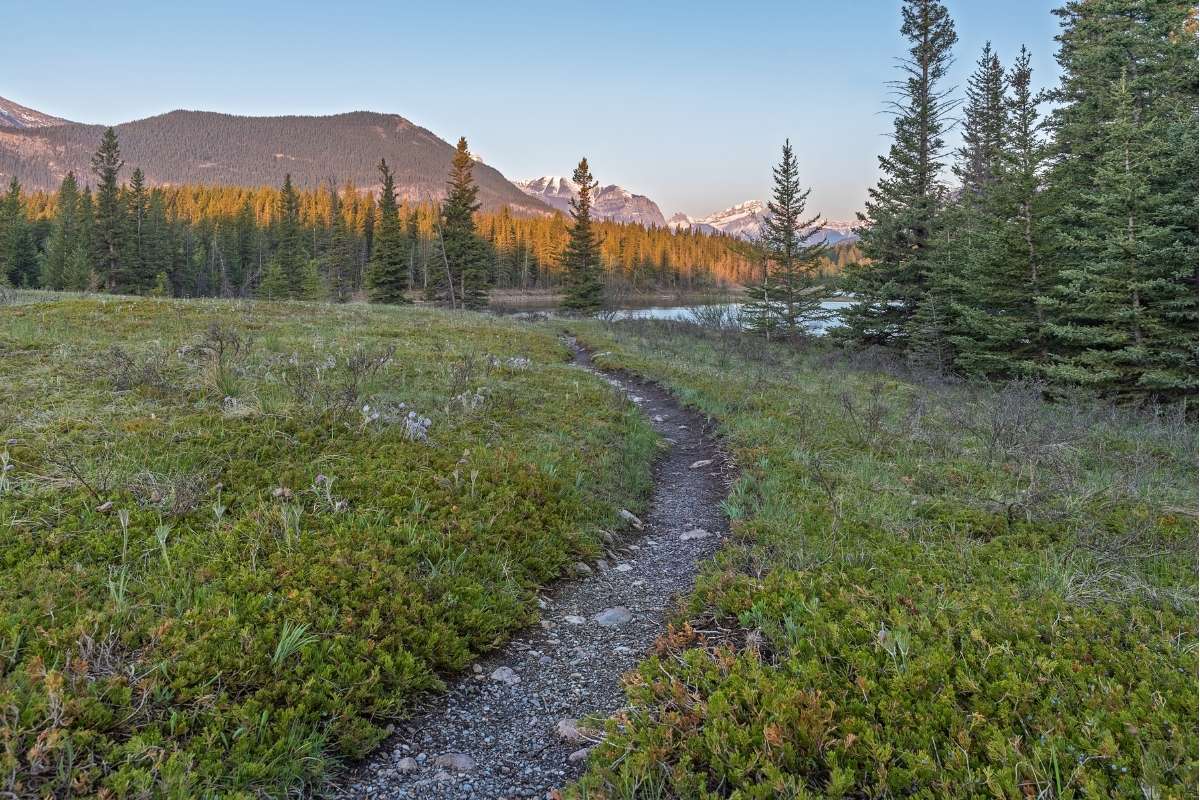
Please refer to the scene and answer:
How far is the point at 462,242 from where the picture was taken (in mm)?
50906

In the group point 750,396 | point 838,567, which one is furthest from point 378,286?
point 838,567

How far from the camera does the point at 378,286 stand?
168 feet

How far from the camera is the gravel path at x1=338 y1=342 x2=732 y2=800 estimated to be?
9.53ft

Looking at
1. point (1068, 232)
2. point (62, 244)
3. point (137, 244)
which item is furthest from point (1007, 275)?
point (62, 244)

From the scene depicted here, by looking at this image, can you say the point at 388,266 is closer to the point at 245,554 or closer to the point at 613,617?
the point at 245,554

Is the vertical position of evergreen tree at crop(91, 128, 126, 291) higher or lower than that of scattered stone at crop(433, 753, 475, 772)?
higher

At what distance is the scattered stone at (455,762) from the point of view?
9.75 feet

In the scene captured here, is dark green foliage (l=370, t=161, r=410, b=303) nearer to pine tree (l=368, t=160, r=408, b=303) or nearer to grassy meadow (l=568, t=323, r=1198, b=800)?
pine tree (l=368, t=160, r=408, b=303)

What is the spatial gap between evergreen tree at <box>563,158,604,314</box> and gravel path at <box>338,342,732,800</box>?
1774 inches

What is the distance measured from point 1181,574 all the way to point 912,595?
2347 millimetres

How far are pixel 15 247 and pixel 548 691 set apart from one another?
321ft

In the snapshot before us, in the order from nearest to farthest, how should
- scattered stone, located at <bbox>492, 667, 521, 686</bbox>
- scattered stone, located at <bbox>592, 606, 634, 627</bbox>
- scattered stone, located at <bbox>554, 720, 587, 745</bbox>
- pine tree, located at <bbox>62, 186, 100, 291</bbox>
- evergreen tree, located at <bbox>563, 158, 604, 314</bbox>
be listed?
scattered stone, located at <bbox>554, 720, 587, 745</bbox> → scattered stone, located at <bbox>492, 667, 521, 686</bbox> → scattered stone, located at <bbox>592, 606, 634, 627</bbox> → evergreen tree, located at <bbox>563, 158, 604, 314</bbox> → pine tree, located at <bbox>62, 186, 100, 291</bbox>

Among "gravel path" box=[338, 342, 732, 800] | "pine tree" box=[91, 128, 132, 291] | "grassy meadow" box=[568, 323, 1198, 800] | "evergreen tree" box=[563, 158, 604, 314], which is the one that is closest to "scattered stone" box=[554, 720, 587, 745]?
"gravel path" box=[338, 342, 732, 800]

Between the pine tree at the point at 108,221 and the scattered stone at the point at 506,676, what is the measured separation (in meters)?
72.1
